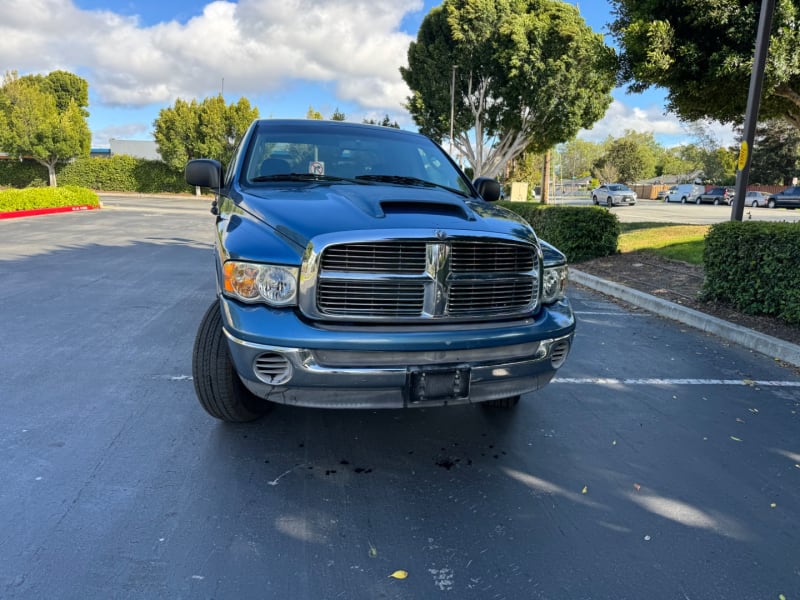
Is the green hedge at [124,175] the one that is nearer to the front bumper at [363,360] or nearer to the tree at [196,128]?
the tree at [196,128]

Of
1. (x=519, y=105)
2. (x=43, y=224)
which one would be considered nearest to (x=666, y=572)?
(x=43, y=224)

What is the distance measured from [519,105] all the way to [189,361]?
26592 millimetres

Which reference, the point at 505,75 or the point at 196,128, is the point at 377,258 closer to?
the point at 505,75

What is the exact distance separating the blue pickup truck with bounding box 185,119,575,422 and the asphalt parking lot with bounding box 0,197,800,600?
1.65 ft

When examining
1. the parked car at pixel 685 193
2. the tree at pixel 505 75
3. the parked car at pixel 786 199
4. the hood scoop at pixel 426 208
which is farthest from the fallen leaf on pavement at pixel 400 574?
the parked car at pixel 685 193

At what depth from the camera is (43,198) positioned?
21500mm

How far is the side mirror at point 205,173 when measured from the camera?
415 cm

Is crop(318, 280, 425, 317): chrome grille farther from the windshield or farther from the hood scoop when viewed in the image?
the windshield

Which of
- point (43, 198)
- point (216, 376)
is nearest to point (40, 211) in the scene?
point (43, 198)

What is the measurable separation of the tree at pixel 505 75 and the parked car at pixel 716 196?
21.6 m

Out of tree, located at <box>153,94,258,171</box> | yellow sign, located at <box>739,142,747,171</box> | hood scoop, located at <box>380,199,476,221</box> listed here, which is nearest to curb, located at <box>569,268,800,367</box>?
yellow sign, located at <box>739,142,747,171</box>

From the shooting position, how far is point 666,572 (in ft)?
8.01

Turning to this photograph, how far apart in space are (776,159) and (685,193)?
37.1 ft

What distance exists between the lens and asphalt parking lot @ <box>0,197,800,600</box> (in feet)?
7.68
